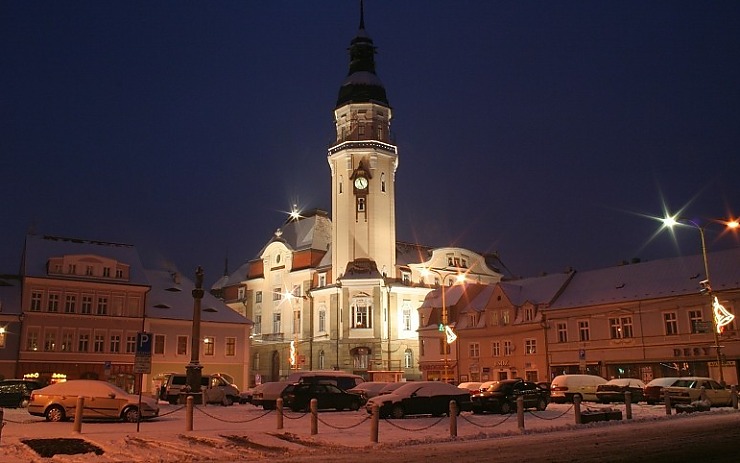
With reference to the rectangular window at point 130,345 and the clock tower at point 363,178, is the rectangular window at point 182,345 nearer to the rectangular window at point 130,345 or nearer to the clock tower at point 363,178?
the rectangular window at point 130,345

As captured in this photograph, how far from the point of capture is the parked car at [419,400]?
28.8 m

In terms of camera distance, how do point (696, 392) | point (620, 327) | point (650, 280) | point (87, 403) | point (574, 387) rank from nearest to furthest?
point (87, 403), point (696, 392), point (574, 387), point (620, 327), point (650, 280)

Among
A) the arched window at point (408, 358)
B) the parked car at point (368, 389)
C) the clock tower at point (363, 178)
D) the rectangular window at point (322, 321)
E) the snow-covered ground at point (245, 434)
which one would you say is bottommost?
the snow-covered ground at point (245, 434)

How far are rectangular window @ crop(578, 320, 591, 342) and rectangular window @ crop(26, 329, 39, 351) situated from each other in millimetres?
40368

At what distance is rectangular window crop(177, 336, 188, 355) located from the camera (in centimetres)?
5994

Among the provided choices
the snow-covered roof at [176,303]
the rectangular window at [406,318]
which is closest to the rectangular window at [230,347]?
the snow-covered roof at [176,303]

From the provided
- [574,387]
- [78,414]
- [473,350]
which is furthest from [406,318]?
[78,414]

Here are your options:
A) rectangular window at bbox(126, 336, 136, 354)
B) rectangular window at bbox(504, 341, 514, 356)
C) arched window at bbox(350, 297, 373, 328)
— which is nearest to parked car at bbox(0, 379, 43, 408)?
rectangular window at bbox(126, 336, 136, 354)

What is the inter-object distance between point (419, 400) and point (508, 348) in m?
30.0

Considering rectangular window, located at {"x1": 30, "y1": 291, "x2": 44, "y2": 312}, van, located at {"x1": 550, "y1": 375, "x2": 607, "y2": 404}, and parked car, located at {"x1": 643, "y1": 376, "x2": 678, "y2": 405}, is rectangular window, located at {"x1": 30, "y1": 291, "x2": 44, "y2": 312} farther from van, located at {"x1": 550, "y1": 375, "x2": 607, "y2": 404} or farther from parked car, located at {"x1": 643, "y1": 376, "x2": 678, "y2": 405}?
parked car, located at {"x1": 643, "y1": 376, "x2": 678, "y2": 405}

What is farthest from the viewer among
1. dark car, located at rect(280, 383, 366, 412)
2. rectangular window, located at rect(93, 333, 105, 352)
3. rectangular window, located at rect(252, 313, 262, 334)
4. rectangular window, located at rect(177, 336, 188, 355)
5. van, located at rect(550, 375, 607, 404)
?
rectangular window, located at rect(252, 313, 262, 334)

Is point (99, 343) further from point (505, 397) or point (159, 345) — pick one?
point (505, 397)

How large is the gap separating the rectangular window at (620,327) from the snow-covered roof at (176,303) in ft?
99.4

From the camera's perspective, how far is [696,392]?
102 ft
